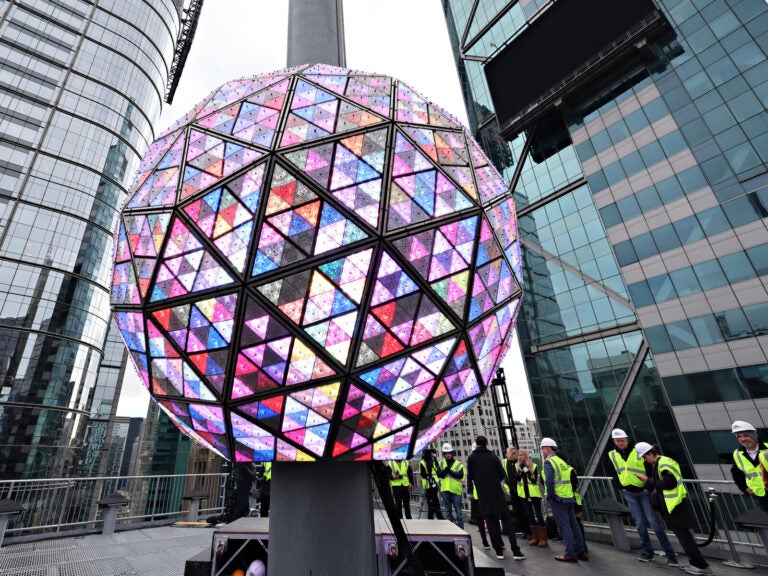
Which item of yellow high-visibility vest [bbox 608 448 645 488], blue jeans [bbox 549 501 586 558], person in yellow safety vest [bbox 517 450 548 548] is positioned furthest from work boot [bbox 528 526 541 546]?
yellow high-visibility vest [bbox 608 448 645 488]

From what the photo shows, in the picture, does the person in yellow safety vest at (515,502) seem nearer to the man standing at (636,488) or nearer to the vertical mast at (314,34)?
the man standing at (636,488)

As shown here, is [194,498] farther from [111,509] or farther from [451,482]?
[451,482]

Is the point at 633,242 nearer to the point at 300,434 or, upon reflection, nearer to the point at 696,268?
the point at 696,268

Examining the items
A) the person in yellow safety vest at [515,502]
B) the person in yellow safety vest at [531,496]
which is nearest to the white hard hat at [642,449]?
the person in yellow safety vest at [531,496]

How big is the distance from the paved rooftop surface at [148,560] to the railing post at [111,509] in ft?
1.00

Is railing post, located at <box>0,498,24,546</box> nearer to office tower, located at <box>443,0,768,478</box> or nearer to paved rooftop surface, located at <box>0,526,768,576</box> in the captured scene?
paved rooftop surface, located at <box>0,526,768,576</box>

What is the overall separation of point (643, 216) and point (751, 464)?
23155 mm

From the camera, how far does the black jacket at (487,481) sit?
6.57 metres

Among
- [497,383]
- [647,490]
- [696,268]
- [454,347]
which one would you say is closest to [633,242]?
[696,268]

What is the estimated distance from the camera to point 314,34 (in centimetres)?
510

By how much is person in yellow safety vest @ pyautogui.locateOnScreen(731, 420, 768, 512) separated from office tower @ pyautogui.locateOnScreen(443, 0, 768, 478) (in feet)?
60.6

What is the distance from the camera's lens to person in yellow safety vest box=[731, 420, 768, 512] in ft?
17.8

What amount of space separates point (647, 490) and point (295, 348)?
7305mm

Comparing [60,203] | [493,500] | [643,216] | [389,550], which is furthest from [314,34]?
[60,203]
